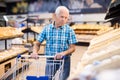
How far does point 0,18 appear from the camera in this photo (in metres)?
6.60

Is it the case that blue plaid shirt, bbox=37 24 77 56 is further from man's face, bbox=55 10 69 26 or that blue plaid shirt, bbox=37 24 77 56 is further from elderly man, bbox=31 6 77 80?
man's face, bbox=55 10 69 26

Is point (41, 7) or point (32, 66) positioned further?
point (41, 7)

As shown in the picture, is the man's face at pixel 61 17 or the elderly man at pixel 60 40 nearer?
the man's face at pixel 61 17

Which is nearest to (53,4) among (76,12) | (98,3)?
(76,12)

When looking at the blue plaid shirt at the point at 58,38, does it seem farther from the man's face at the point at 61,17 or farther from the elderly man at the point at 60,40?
the man's face at the point at 61,17

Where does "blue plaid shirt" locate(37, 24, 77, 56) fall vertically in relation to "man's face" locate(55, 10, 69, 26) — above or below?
below

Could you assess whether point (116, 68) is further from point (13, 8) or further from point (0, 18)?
point (13, 8)

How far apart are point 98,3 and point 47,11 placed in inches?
130

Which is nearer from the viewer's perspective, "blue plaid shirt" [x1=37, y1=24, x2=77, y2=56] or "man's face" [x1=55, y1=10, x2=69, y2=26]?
"man's face" [x1=55, y1=10, x2=69, y2=26]

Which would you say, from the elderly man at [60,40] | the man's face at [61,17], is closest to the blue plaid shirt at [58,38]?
the elderly man at [60,40]

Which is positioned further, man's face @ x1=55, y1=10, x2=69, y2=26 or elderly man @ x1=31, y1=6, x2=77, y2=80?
elderly man @ x1=31, y1=6, x2=77, y2=80

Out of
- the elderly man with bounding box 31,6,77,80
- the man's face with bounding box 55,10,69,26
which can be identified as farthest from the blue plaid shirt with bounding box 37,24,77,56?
the man's face with bounding box 55,10,69,26

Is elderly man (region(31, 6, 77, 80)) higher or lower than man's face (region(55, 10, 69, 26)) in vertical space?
lower

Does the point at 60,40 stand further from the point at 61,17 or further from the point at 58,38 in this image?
the point at 61,17
